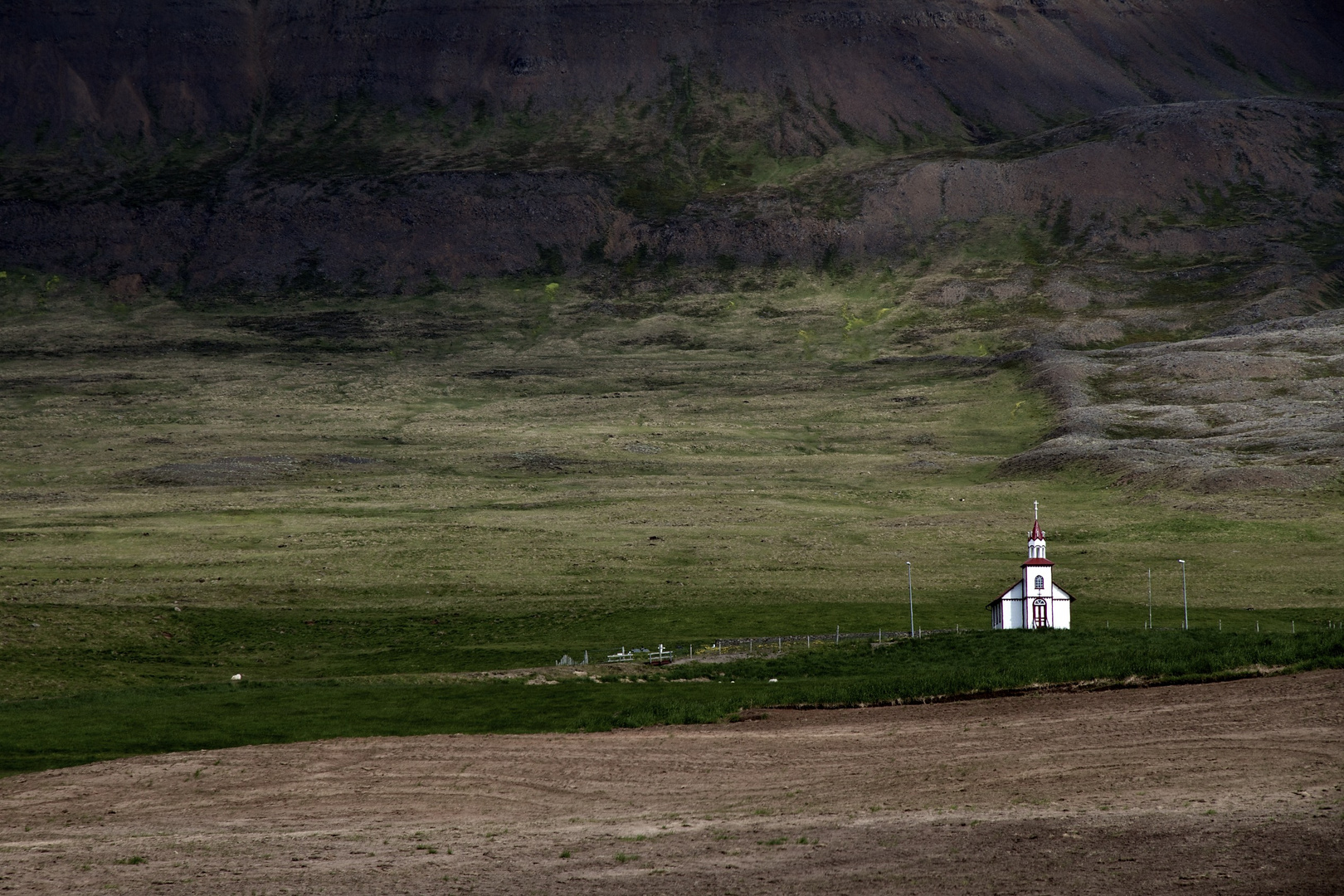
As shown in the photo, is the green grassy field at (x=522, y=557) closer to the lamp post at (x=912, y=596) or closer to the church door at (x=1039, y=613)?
the lamp post at (x=912, y=596)

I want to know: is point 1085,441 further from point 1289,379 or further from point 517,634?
point 517,634

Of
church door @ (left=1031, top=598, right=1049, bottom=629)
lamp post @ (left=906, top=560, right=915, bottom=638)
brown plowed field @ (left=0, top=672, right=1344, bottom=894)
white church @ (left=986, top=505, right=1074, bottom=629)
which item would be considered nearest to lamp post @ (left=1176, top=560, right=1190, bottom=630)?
white church @ (left=986, top=505, right=1074, bottom=629)

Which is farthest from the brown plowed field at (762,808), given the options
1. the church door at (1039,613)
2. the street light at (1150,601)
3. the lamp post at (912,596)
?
the street light at (1150,601)

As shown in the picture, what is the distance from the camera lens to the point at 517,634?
84062 mm

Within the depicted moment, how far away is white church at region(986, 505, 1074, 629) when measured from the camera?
78250mm

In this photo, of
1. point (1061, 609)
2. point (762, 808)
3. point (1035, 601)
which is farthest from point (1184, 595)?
point (762, 808)

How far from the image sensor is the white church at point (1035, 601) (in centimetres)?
7825

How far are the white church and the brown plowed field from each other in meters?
29.9

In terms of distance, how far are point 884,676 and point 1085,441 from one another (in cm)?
11422

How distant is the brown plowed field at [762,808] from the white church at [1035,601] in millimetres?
29876

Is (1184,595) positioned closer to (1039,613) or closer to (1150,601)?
(1150,601)

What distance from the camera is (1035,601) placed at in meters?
78.4

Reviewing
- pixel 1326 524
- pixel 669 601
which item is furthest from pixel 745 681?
pixel 1326 524

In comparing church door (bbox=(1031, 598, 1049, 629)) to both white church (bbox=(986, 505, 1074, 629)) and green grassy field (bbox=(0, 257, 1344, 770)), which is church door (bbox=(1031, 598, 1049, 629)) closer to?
white church (bbox=(986, 505, 1074, 629))
